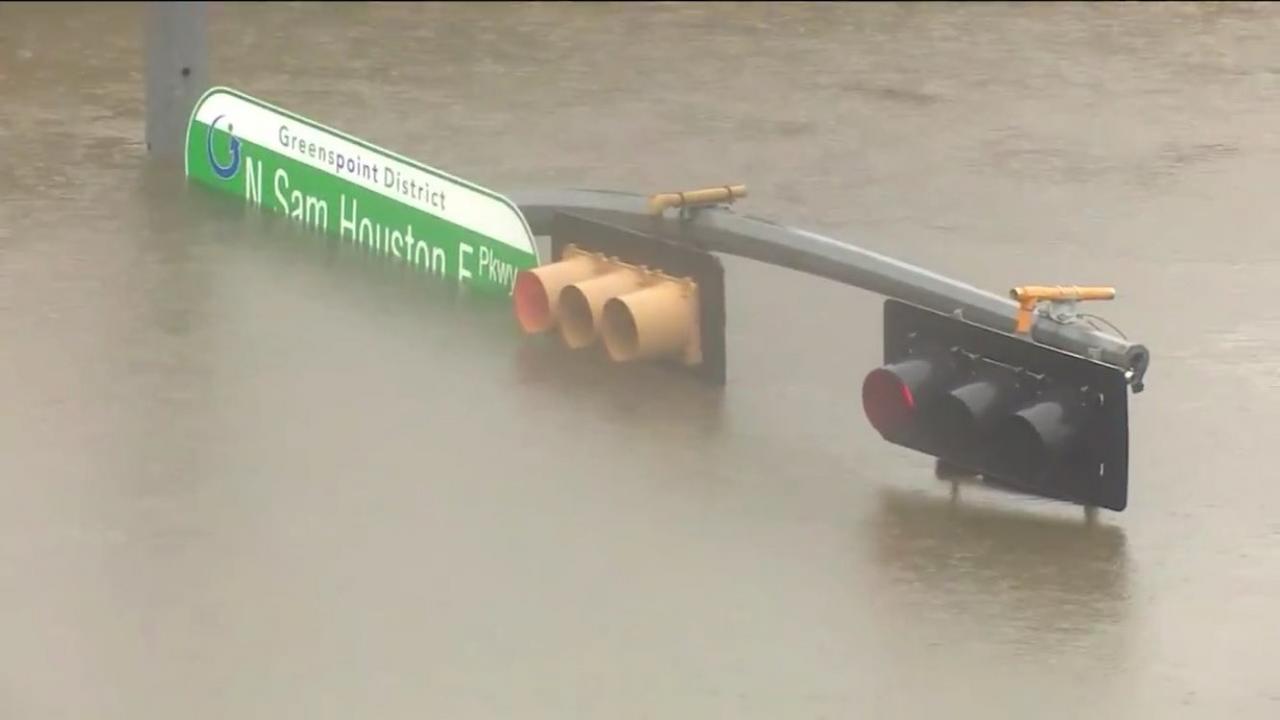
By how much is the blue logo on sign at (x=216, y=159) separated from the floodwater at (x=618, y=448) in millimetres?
142

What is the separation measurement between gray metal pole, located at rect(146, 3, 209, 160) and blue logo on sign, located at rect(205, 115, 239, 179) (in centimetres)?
53

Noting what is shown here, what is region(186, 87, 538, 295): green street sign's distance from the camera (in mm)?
6492

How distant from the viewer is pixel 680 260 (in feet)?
19.5

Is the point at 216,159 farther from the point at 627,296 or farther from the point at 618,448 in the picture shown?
the point at 618,448

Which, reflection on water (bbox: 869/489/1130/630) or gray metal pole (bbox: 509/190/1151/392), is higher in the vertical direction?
gray metal pole (bbox: 509/190/1151/392)

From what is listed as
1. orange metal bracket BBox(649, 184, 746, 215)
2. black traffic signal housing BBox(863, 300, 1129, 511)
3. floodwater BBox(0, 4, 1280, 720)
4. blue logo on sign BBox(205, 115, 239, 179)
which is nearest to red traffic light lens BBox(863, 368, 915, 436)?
black traffic signal housing BBox(863, 300, 1129, 511)

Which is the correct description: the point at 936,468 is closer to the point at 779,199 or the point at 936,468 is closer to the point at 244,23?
the point at 779,199

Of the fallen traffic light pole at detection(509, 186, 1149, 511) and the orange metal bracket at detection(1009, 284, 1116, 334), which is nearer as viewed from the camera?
the fallen traffic light pole at detection(509, 186, 1149, 511)

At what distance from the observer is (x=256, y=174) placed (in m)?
7.46

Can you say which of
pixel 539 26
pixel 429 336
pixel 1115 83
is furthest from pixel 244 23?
pixel 429 336

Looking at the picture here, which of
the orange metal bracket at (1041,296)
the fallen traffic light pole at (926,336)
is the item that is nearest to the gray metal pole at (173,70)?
the fallen traffic light pole at (926,336)

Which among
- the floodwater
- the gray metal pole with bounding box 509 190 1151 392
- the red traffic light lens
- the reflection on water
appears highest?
the gray metal pole with bounding box 509 190 1151 392

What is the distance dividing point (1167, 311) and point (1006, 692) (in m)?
2.60

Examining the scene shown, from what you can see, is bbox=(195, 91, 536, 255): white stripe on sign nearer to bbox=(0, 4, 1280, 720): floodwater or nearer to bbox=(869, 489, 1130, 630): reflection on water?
bbox=(0, 4, 1280, 720): floodwater
